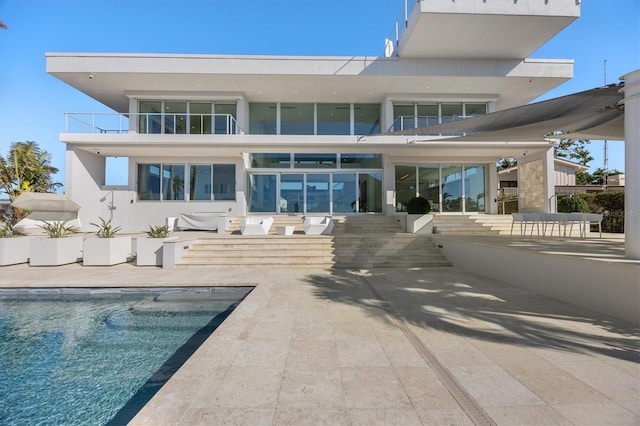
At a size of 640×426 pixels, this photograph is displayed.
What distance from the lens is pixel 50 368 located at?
328 cm

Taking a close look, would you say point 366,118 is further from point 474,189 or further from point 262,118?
point 474,189

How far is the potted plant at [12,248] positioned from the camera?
856cm

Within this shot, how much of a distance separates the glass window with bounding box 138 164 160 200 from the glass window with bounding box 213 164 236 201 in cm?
305

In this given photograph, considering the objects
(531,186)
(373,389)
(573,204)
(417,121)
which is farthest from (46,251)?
(531,186)

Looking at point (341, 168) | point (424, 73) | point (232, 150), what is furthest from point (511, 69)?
point (232, 150)

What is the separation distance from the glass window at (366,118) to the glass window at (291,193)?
4263 millimetres

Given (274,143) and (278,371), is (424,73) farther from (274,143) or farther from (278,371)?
(278,371)

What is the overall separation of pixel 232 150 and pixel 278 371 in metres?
13.0

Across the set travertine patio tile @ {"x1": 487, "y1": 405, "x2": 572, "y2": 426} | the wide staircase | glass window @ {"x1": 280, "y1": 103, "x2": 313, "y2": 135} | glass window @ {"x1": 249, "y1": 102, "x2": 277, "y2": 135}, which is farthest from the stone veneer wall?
travertine patio tile @ {"x1": 487, "y1": 405, "x2": 572, "y2": 426}

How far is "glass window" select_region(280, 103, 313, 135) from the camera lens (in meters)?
16.4

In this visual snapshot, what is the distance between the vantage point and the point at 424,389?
7.93 feet

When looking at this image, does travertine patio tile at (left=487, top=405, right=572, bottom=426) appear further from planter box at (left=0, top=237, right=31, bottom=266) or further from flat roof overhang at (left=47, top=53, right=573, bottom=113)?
flat roof overhang at (left=47, top=53, right=573, bottom=113)

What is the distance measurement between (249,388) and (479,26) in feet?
49.0

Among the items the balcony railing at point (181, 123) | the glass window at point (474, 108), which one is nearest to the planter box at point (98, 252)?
the balcony railing at point (181, 123)
